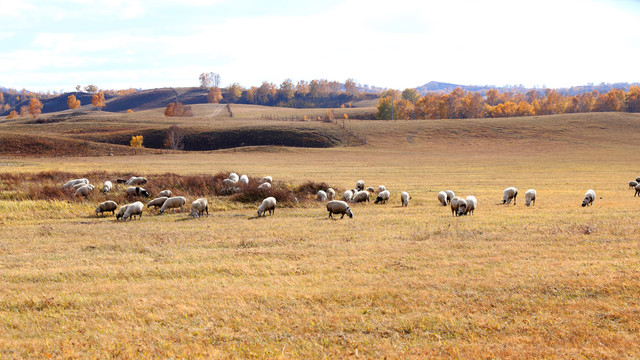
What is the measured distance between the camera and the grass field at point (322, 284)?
828cm

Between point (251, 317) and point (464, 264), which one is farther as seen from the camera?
point (464, 264)

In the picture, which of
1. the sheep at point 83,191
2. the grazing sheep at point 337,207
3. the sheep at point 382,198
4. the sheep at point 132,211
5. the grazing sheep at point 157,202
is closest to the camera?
the grazing sheep at point 337,207

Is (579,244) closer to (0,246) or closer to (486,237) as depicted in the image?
(486,237)

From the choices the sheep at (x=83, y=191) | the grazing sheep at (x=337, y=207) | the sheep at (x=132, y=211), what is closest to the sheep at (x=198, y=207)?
the sheep at (x=132, y=211)

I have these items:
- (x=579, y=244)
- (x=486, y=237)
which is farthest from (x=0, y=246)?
(x=579, y=244)

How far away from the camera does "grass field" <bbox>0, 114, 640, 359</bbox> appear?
828cm

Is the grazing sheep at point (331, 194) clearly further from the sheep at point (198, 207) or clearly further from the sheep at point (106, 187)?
the sheep at point (106, 187)

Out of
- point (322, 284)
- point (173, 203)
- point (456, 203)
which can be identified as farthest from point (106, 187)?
point (322, 284)

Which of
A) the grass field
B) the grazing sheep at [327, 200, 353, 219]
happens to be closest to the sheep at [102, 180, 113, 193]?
the grass field

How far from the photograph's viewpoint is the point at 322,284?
37.6 ft

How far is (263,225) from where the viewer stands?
816 inches

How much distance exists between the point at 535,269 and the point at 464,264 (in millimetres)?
1849

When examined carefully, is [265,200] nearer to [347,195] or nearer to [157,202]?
[157,202]

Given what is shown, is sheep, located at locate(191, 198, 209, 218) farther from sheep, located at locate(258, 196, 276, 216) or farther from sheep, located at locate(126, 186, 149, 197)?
sheep, located at locate(126, 186, 149, 197)
